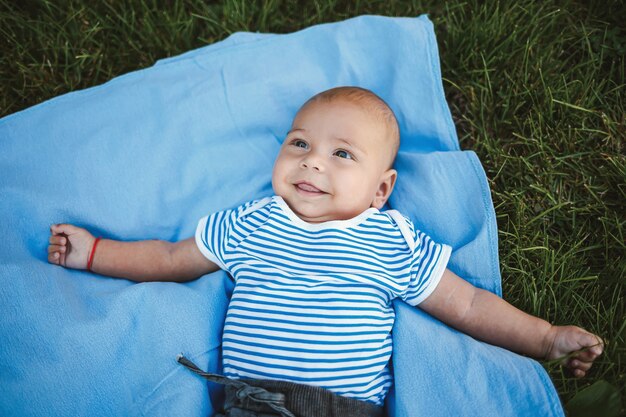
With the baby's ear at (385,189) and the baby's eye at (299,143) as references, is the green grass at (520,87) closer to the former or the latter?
the baby's ear at (385,189)

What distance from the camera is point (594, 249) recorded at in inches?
77.1

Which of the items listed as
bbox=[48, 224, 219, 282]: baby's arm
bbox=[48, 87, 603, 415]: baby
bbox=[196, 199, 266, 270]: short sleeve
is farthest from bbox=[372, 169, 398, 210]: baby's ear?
bbox=[48, 224, 219, 282]: baby's arm

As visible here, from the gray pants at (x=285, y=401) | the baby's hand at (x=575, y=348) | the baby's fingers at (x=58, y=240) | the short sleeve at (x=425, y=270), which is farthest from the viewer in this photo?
the baby's fingers at (x=58, y=240)

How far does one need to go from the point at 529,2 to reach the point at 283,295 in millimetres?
1723

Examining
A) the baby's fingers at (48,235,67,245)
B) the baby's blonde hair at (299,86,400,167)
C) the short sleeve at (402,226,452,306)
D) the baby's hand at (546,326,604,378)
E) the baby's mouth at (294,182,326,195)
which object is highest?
the baby's blonde hair at (299,86,400,167)

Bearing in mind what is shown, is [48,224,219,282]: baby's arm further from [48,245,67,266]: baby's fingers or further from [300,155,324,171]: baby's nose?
[300,155,324,171]: baby's nose

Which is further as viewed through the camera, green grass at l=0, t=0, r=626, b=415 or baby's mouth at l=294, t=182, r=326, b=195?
green grass at l=0, t=0, r=626, b=415

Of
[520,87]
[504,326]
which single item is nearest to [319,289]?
[504,326]

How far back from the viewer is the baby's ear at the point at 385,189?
1885mm

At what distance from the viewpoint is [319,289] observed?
1.67 meters

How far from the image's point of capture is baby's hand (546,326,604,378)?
1.62 m

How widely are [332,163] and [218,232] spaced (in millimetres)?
451

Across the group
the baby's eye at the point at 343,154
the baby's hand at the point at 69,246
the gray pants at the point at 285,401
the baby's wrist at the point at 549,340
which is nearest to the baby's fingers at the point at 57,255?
the baby's hand at the point at 69,246

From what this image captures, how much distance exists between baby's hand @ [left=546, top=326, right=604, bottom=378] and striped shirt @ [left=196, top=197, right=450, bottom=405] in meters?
0.40
